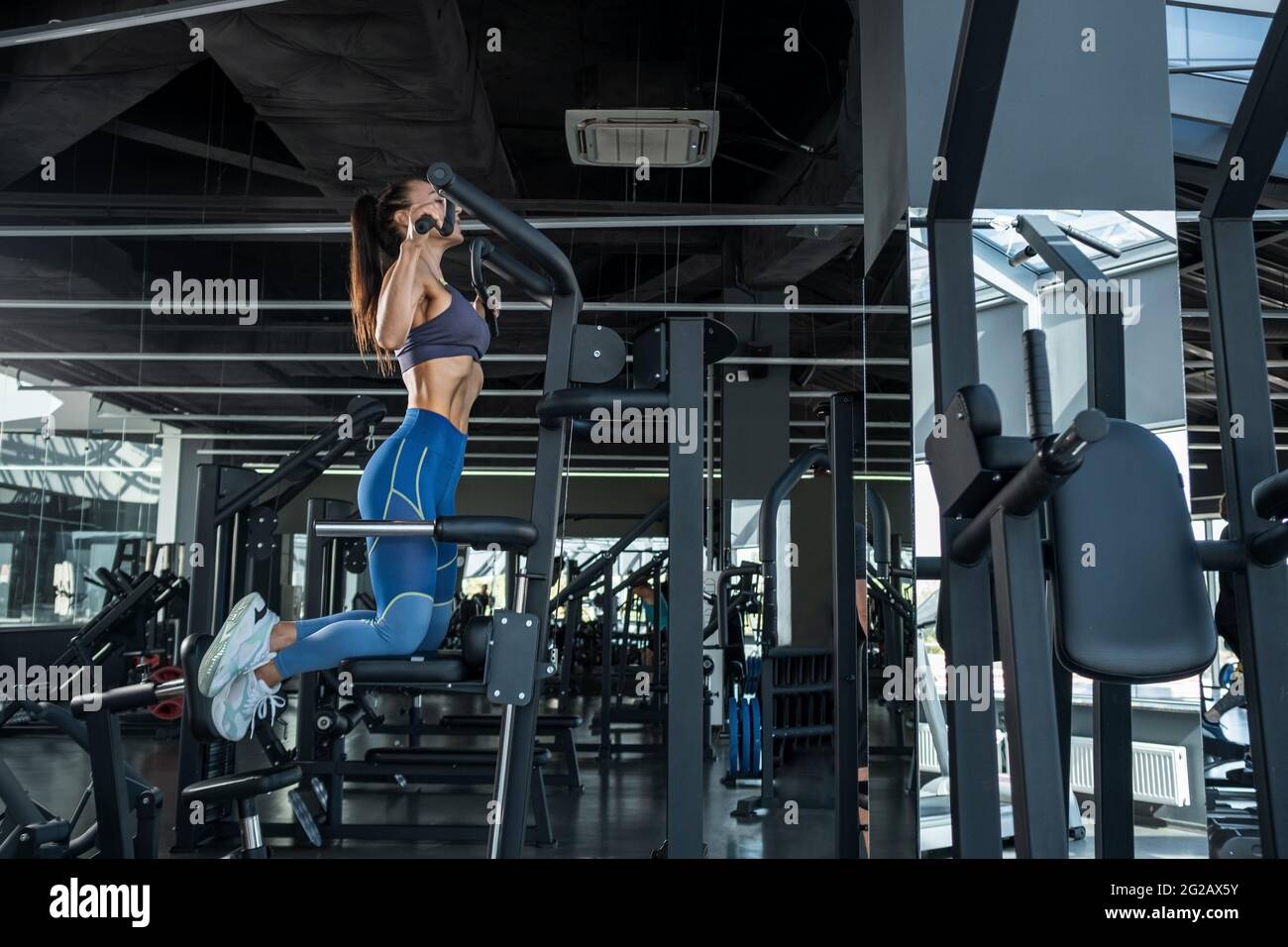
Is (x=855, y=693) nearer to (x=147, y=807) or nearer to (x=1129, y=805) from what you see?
(x=1129, y=805)

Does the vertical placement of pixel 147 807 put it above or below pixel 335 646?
below

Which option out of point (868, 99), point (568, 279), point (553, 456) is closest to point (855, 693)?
point (553, 456)

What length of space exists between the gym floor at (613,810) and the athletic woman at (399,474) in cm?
113

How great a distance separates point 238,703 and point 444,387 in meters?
0.88

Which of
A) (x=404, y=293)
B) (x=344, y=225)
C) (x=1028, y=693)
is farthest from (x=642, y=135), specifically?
(x=1028, y=693)

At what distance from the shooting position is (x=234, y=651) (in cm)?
218

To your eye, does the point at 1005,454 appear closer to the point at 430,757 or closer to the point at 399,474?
the point at 399,474

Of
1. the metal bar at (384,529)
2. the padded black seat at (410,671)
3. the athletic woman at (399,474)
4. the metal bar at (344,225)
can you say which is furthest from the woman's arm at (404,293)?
the metal bar at (344,225)

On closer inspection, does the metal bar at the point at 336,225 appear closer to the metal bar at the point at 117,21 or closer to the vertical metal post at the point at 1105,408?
the metal bar at the point at 117,21

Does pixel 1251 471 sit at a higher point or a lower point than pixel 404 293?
lower

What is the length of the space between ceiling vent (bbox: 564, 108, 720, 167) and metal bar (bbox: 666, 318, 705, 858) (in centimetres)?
277

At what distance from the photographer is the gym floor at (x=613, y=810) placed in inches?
84.7
